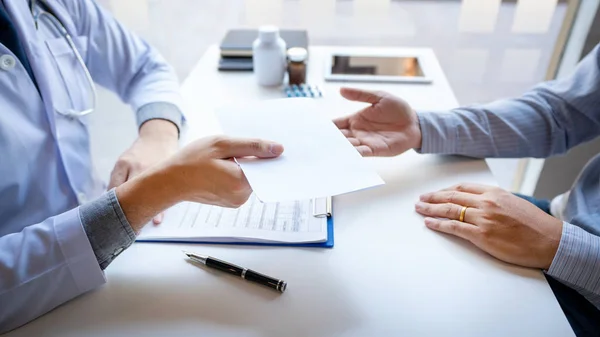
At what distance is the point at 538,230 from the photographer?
2.02 feet

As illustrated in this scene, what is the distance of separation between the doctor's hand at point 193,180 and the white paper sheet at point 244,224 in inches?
3.0

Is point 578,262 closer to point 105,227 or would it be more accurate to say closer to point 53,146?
point 105,227

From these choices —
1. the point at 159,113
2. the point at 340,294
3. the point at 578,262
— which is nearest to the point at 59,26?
the point at 159,113

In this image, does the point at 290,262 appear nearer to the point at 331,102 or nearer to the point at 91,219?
the point at 91,219

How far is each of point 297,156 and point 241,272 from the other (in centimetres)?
19

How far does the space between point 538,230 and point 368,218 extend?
255 mm

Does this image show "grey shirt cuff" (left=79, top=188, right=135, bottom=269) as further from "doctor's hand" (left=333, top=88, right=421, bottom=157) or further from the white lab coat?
"doctor's hand" (left=333, top=88, right=421, bottom=157)

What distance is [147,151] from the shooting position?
2.65 ft

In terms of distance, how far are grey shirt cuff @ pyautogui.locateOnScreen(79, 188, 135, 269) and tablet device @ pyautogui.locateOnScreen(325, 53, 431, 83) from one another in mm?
756

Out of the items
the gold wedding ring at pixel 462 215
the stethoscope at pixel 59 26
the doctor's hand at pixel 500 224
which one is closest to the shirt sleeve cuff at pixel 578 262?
the doctor's hand at pixel 500 224

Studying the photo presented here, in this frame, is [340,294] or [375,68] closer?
[340,294]

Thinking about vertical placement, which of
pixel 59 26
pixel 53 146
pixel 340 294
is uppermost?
pixel 59 26

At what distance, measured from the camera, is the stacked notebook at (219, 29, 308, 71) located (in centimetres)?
123

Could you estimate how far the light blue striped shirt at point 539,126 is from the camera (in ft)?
2.76
